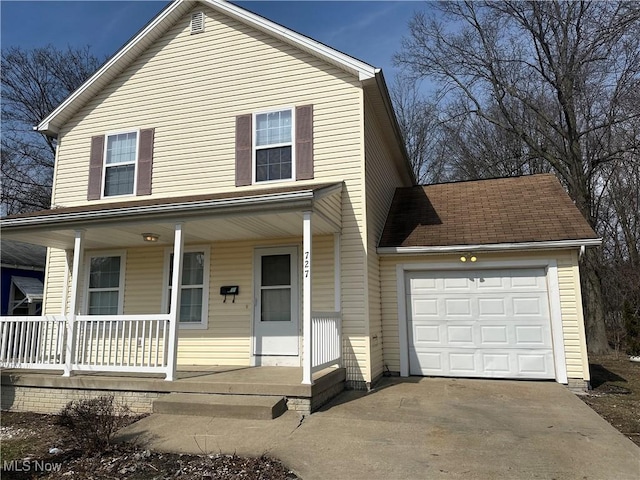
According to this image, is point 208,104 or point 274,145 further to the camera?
point 208,104

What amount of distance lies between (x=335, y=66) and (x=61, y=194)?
657cm

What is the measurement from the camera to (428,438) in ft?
15.1

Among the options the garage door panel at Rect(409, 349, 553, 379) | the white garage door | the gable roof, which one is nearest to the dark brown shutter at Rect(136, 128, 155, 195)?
the gable roof

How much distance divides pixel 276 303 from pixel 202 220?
7.35 ft

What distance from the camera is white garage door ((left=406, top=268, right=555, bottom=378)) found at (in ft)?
Result: 25.2

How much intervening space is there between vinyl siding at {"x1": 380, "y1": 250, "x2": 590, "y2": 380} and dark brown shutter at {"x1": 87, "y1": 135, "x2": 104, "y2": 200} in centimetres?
631

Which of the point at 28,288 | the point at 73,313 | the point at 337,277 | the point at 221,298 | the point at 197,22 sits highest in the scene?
the point at 197,22

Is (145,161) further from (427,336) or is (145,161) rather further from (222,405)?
(427,336)

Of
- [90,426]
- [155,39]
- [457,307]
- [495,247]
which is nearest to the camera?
[90,426]

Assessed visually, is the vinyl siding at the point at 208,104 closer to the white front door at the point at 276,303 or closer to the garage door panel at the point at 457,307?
the white front door at the point at 276,303

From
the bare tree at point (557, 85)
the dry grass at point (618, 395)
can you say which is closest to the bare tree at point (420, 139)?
the bare tree at point (557, 85)

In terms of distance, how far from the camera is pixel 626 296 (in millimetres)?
13828

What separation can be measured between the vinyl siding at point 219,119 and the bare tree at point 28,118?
11.3 metres

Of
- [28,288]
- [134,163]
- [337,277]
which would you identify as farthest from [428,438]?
[28,288]
